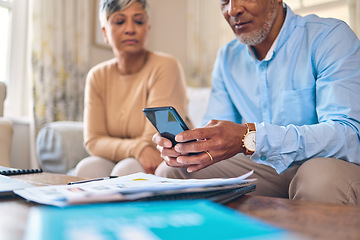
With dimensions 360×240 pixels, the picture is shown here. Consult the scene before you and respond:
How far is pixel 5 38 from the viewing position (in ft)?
8.39

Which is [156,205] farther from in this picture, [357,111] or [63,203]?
[357,111]

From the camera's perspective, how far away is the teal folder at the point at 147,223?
1.14 feet

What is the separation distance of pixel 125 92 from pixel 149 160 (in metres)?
0.42

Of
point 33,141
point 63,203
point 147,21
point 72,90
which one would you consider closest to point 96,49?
point 72,90

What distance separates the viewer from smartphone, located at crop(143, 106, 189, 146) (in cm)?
72

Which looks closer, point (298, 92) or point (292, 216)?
point (292, 216)

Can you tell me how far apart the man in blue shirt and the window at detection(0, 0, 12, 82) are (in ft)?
6.11

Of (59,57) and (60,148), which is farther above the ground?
(59,57)

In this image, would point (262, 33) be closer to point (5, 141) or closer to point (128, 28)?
point (128, 28)

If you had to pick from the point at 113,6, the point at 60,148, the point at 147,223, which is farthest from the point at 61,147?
the point at 147,223

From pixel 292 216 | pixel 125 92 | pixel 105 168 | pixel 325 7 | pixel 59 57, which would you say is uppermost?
pixel 325 7

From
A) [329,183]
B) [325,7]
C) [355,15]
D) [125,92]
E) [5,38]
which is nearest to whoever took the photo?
[329,183]

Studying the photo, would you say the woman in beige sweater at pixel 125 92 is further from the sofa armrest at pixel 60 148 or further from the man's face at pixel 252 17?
the man's face at pixel 252 17

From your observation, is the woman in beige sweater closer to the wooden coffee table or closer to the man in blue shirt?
the man in blue shirt
